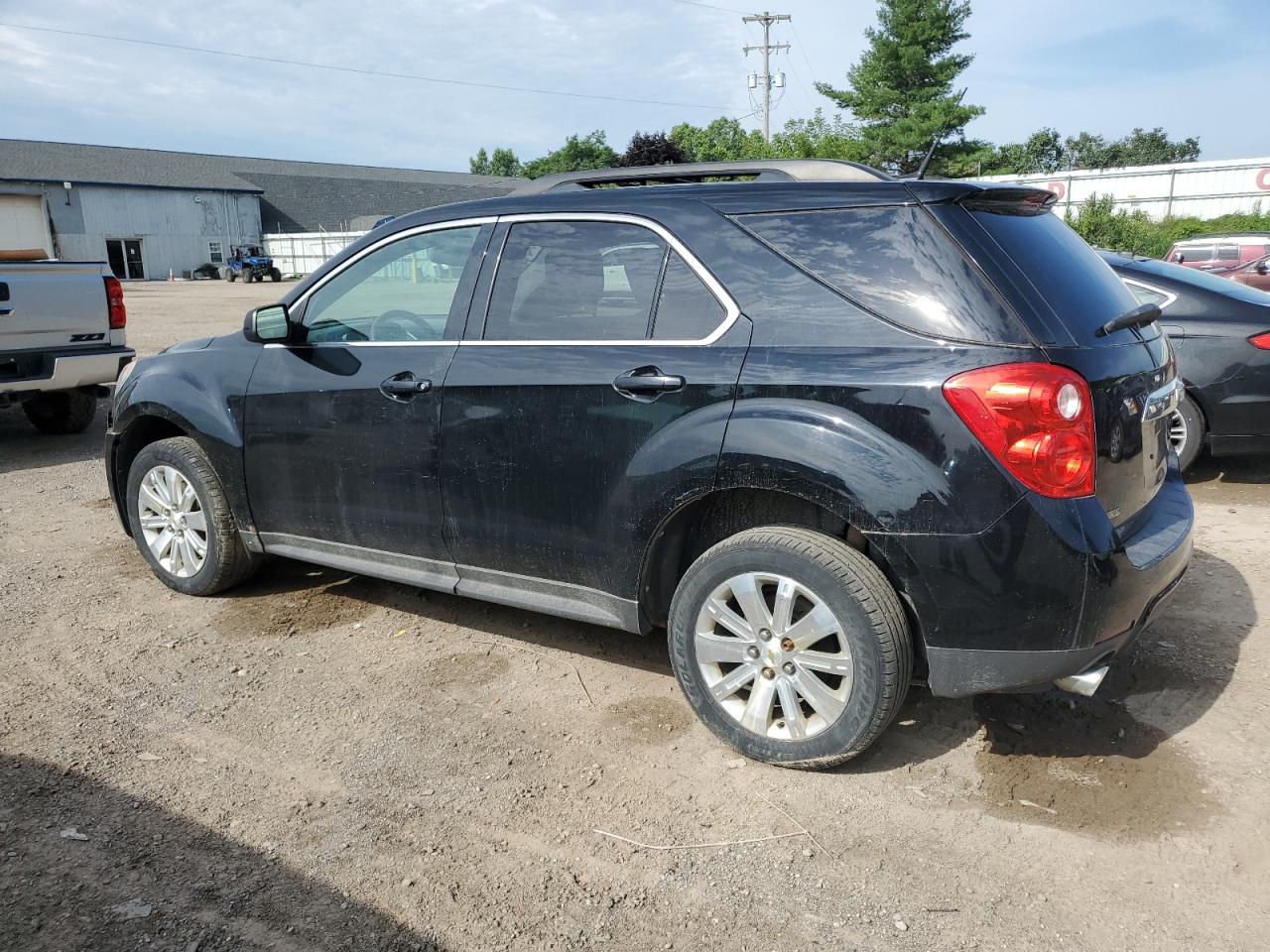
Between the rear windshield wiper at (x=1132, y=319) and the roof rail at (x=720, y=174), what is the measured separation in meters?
0.82

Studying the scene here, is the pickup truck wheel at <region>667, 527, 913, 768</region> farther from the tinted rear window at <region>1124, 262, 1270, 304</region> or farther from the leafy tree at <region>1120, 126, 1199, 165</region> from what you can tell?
the leafy tree at <region>1120, 126, 1199, 165</region>

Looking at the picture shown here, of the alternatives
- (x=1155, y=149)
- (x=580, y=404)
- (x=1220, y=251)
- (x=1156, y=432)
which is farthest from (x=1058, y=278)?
(x=1155, y=149)

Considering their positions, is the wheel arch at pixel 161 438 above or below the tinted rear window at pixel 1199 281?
below

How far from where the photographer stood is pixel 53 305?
8180mm

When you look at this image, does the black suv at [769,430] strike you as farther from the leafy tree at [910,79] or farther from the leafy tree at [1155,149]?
the leafy tree at [1155,149]

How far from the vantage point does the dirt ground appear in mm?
2570

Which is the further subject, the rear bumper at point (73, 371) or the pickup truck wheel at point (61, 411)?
the pickup truck wheel at point (61, 411)

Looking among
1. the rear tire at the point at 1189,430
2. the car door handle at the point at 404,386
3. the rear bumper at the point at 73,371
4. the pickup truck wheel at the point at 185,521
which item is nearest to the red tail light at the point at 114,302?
the rear bumper at the point at 73,371

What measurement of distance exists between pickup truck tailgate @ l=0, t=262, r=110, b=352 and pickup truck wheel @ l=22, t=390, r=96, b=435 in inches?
33.2

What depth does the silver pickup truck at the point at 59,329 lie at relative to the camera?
26.1 ft

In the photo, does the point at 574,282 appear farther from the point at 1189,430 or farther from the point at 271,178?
the point at 271,178

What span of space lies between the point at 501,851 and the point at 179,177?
6584 cm

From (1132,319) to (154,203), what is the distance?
204ft

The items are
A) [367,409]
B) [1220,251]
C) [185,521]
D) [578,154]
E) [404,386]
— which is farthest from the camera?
[578,154]
